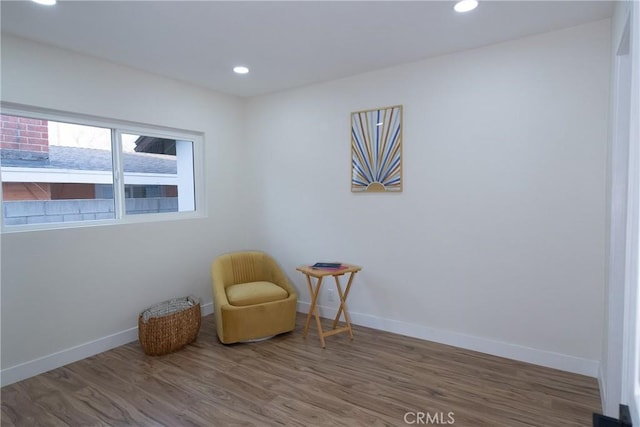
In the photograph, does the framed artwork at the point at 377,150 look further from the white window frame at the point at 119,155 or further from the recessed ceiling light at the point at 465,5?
the white window frame at the point at 119,155

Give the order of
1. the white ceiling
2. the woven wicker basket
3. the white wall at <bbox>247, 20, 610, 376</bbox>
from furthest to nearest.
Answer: the woven wicker basket, the white wall at <bbox>247, 20, 610, 376</bbox>, the white ceiling

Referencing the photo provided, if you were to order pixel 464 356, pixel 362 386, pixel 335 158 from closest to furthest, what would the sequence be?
pixel 362 386 → pixel 464 356 → pixel 335 158

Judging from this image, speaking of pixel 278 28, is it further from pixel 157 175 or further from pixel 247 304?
pixel 247 304

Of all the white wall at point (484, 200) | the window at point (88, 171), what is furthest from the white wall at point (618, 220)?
the window at point (88, 171)

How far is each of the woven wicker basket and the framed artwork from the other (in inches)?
82.6

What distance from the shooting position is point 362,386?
2.55 m

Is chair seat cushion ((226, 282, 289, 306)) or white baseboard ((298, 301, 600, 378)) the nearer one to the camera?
white baseboard ((298, 301, 600, 378))

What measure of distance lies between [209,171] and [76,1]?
6.94ft

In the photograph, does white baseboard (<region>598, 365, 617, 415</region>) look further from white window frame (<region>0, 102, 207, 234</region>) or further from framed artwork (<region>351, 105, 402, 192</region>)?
white window frame (<region>0, 102, 207, 234</region>)

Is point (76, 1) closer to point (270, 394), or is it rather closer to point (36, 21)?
point (36, 21)

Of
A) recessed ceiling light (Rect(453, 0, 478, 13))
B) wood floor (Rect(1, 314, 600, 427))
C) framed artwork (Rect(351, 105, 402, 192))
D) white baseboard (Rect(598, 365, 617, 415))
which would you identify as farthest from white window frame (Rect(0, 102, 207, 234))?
white baseboard (Rect(598, 365, 617, 415))

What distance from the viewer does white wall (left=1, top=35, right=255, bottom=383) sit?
2.67 metres

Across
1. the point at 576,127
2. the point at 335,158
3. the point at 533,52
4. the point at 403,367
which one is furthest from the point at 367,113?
the point at 403,367
